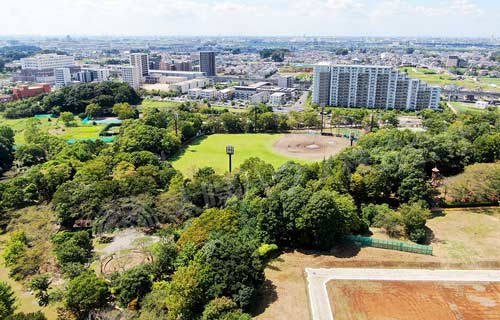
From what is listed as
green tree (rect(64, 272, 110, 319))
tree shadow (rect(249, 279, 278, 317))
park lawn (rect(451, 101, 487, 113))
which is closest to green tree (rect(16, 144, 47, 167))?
green tree (rect(64, 272, 110, 319))

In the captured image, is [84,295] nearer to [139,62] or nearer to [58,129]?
[58,129]

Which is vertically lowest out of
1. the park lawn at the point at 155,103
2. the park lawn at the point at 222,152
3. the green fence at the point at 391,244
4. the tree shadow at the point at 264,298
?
the tree shadow at the point at 264,298

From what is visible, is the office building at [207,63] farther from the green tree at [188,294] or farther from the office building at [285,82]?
the green tree at [188,294]

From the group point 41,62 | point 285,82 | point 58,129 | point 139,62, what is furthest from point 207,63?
point 58,129

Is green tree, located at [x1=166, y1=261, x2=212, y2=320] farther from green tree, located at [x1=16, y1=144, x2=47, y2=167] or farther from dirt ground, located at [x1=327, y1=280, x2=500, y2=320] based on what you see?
green tree, located at [x1=16, y1=144, x2=47, y2=167]

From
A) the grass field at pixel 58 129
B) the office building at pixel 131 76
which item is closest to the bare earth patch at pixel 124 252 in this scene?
the grass field at pixel 58 129

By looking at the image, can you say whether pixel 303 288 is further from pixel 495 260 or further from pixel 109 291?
pixel 495 260

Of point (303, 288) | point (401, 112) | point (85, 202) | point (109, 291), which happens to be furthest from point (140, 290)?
point (401, 112)
